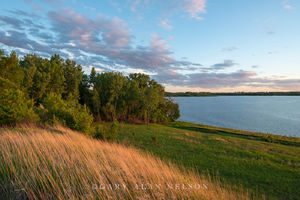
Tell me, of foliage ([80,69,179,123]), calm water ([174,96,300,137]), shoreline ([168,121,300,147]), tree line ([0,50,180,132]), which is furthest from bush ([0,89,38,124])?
calm water ([174,96,300,137])

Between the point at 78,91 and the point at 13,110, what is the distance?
25504 mm

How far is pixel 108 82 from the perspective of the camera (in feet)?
A: 129

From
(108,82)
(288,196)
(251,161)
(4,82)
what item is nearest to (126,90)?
(108,82)

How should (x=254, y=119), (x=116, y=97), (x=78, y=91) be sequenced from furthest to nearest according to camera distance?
1. (x=254, y=119)
2. (x=116, y=97)
3. (x=78, y=91)

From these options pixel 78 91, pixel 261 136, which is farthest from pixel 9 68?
pixel 261 136

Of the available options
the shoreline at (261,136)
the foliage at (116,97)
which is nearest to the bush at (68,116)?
the foliage at (116,97)

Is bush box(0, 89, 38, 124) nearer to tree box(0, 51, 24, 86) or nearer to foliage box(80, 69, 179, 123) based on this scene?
tree box(0, 51, 24, 86)

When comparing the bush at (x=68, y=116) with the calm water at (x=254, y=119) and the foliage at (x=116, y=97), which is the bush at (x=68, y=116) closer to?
the foliage at (x=116, y=97)

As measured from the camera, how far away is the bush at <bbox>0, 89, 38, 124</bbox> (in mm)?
11727

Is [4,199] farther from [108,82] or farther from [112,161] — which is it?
[108,82]

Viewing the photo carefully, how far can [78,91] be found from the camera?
36375 mm

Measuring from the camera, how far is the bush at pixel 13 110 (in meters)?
11.7

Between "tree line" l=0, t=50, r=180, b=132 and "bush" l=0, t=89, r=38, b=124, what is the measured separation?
0.58ft

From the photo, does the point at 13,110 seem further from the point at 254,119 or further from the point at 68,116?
the point at 254,119
